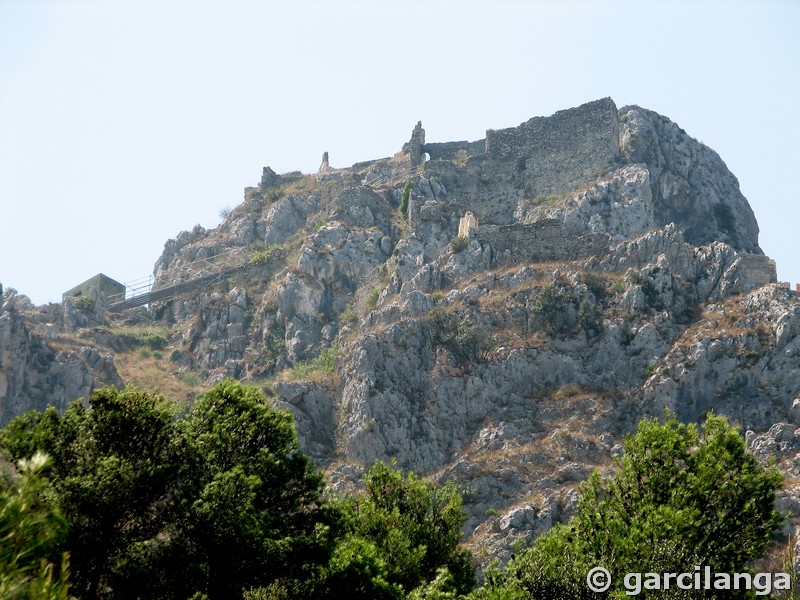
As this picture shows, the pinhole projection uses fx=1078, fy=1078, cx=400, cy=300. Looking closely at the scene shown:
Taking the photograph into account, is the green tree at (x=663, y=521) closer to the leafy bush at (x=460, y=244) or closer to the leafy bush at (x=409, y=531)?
the leafy bush at (x=409, y=531)

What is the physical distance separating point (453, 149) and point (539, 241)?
1681cm

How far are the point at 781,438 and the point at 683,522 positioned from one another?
20456mm

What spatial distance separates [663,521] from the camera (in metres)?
23.2

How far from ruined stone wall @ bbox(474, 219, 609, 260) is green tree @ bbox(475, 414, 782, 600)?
27656 millimetres

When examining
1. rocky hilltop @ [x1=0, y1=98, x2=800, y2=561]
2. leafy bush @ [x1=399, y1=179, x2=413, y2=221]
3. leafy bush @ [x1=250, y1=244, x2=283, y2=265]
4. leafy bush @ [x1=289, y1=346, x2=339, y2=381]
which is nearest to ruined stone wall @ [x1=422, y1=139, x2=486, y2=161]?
rocky hilltop @ [x1=0, y1=98, x2=800, y2=561]

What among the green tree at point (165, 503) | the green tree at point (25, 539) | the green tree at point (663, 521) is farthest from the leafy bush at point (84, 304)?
the green tree at point (25, 539)

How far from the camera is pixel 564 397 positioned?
4666cm

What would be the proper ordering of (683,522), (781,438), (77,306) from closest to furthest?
(683,522) → (781,438) → (77,306)

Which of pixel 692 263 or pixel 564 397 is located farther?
pixel 692 263

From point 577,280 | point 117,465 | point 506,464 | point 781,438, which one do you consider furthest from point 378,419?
point 117,465

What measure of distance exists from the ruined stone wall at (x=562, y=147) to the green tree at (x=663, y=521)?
37.9 m

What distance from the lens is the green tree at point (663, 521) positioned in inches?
909

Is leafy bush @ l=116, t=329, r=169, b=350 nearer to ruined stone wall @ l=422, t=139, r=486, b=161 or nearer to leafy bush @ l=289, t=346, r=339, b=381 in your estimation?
leafy bush @ l=289, t=346, r=339, b=381

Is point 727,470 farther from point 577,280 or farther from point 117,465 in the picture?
point 577,280
